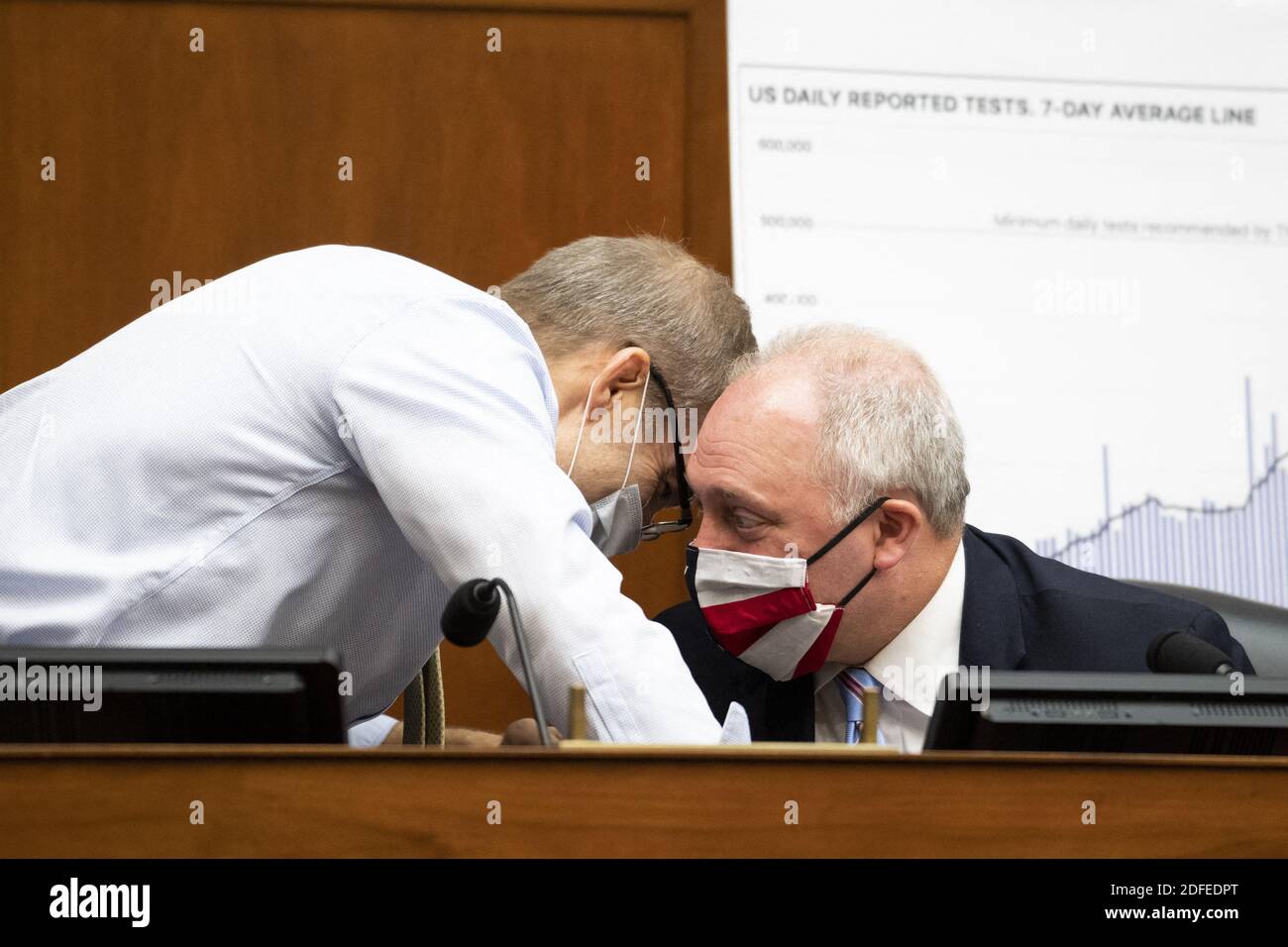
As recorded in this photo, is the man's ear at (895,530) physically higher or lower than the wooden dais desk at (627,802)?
higher

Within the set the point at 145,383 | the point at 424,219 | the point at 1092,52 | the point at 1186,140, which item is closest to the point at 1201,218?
the point at 1186,140

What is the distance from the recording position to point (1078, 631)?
1760 millimetres

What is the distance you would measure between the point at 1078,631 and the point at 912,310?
0.90 metres

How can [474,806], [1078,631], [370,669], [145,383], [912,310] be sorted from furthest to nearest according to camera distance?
[912,310] → [1078,631] → [370,669] → [145,383] → [474,806]

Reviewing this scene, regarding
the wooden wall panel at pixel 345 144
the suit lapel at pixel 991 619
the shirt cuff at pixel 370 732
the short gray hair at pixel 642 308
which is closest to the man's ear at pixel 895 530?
the suit lapel at pixel 991 619

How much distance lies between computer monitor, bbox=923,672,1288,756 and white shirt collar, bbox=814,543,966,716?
31.2 inches

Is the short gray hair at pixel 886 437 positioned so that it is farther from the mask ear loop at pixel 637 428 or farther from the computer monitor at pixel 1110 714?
the computer monitor at pixel 1110 714

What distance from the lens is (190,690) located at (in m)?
0.88

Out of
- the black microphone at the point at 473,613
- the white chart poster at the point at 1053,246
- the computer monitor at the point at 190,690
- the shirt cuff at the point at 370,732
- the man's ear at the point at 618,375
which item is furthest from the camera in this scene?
the white chart poster at the point at 1053,246

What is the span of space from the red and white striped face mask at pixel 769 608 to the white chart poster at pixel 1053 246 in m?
0.80

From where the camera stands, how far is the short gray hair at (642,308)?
5.65ft

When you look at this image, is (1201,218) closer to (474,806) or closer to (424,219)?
(424,219)

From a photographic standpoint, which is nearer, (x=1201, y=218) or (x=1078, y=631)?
(x=1078, y=631)

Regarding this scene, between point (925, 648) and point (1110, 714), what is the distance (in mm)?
842
